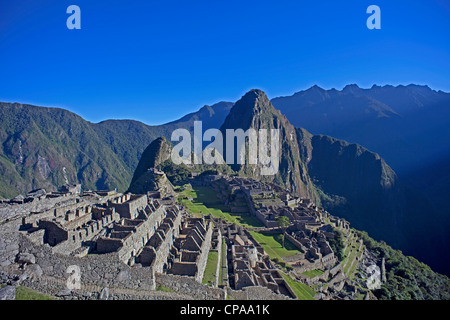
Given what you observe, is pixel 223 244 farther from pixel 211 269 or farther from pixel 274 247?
pixel 274 247

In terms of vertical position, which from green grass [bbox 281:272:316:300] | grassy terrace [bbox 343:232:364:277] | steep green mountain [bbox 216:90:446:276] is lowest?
steep green mountain [bbox 216:90:446:276]

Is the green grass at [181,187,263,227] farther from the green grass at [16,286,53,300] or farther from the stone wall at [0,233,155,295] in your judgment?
the green grass at [16,286,53,300]

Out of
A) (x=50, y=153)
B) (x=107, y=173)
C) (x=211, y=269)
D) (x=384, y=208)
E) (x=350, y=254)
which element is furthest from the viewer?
(x=384, y=208)

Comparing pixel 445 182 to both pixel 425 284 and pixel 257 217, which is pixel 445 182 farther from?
pixel 257 217

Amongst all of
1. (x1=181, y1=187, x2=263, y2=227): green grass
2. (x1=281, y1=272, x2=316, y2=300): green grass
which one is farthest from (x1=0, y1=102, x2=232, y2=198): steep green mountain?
(x1=281, y1=272, x2=316, y2=300): green grass

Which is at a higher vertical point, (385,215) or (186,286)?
(186,286)

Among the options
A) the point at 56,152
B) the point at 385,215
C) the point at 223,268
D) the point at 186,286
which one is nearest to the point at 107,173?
the point at 56,152
